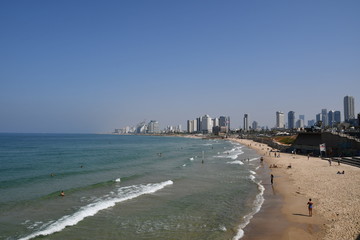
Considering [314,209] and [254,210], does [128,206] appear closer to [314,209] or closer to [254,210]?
[254,210]

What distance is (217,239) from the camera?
45.8ft

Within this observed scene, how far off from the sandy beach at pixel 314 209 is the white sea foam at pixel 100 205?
10.0 metres

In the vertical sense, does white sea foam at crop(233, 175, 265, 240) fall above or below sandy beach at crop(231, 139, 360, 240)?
below

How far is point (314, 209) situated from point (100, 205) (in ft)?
48.4

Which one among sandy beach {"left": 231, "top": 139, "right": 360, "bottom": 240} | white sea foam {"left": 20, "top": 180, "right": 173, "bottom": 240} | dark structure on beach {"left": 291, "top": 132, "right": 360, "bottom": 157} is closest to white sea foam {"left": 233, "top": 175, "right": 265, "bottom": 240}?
sandy beach {"left": 231, "top": 139, "right": 360, "bottom": 240}

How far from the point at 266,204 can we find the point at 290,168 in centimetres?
1906

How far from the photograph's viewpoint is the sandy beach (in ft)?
47.4

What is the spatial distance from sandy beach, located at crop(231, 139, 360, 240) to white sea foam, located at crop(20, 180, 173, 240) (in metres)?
10.0

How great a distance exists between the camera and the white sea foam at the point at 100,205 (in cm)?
1552

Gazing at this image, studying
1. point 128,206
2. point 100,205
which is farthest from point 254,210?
point 100,205

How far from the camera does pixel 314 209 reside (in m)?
18.4

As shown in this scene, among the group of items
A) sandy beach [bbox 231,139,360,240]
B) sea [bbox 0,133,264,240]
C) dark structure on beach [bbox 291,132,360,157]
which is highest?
dark structure on beach [bbox 291,132,360,157]

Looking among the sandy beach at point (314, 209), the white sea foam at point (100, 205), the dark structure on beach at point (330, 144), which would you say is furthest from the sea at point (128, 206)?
the dark structure on beach at point (330, 144)

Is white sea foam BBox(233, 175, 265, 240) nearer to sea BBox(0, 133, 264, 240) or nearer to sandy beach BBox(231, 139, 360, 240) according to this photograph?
sea BBox(0, 133, 264, 240)
